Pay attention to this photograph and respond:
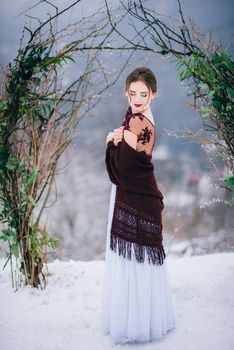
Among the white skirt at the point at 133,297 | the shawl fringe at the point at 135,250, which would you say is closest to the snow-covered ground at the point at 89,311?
the white skirt at the point at 133,297

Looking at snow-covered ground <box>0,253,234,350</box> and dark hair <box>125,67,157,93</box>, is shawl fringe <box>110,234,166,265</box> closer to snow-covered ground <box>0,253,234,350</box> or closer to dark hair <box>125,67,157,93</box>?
snow-covered ground <box>0,253,234,350</box>

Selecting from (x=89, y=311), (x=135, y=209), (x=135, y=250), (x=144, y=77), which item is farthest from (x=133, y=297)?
(x=144, y=77)

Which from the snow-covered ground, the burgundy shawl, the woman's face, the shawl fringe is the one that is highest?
the woman's face

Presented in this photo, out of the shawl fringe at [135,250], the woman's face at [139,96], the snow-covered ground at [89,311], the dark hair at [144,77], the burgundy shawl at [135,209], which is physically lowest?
the snow-covered ground at [89,311]

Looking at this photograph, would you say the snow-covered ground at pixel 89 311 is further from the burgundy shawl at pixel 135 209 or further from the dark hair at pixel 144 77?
the dark hair at pixel 144 77

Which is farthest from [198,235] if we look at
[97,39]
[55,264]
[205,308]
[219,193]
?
[97,39]

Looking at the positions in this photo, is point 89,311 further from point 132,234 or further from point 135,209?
point 135,209

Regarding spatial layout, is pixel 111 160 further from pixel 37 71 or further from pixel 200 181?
pixel 200 181

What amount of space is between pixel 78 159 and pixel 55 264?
3.40 meters

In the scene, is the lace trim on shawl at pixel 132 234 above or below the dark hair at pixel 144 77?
below

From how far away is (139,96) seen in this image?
2.42 meters

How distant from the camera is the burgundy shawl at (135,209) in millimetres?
2359

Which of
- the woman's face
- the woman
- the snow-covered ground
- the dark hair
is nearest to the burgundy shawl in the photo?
the woman

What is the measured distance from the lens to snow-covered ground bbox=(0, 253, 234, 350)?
249 centimetres
